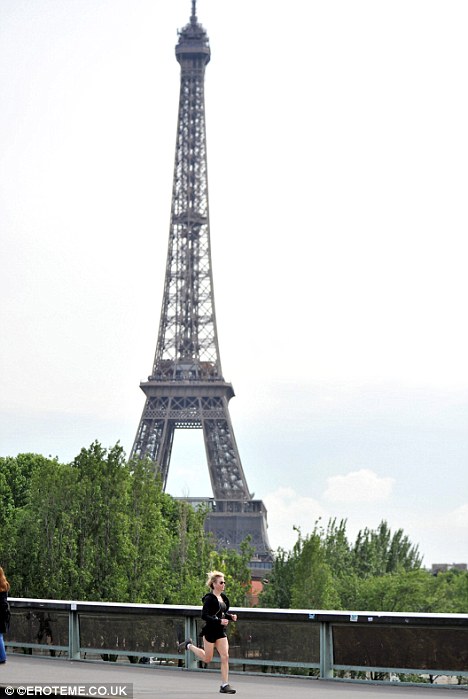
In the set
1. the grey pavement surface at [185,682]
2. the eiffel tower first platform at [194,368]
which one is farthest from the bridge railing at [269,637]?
the eiffel tower first platform at [194,368]

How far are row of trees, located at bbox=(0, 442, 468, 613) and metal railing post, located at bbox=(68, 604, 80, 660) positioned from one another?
33172 millimetres

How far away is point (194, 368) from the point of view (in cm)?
13175

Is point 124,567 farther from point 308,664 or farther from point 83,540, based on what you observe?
point 308,664

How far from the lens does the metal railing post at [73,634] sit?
21688mm

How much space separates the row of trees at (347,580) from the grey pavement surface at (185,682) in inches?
1785

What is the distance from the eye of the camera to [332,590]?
2694 inches

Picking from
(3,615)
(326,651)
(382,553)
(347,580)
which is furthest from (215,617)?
(382,553)

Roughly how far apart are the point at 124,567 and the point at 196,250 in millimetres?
82975

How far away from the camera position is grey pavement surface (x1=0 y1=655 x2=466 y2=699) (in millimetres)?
16766

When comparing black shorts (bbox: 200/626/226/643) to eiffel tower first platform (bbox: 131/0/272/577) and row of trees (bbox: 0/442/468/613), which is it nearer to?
row of trees (bbox: 0/442/468/613)

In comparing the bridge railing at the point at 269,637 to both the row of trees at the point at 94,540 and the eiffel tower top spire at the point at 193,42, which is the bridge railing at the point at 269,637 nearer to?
the row of trees at the point at 94,540

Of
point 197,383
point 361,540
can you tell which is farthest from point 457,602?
point 197,383

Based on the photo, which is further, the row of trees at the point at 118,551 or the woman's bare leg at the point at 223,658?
→ the row of trees at the point at 118,551

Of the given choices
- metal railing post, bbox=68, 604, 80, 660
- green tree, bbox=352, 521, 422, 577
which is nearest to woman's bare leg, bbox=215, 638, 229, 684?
metal railing post, bbox=68, 604, 80, 660
